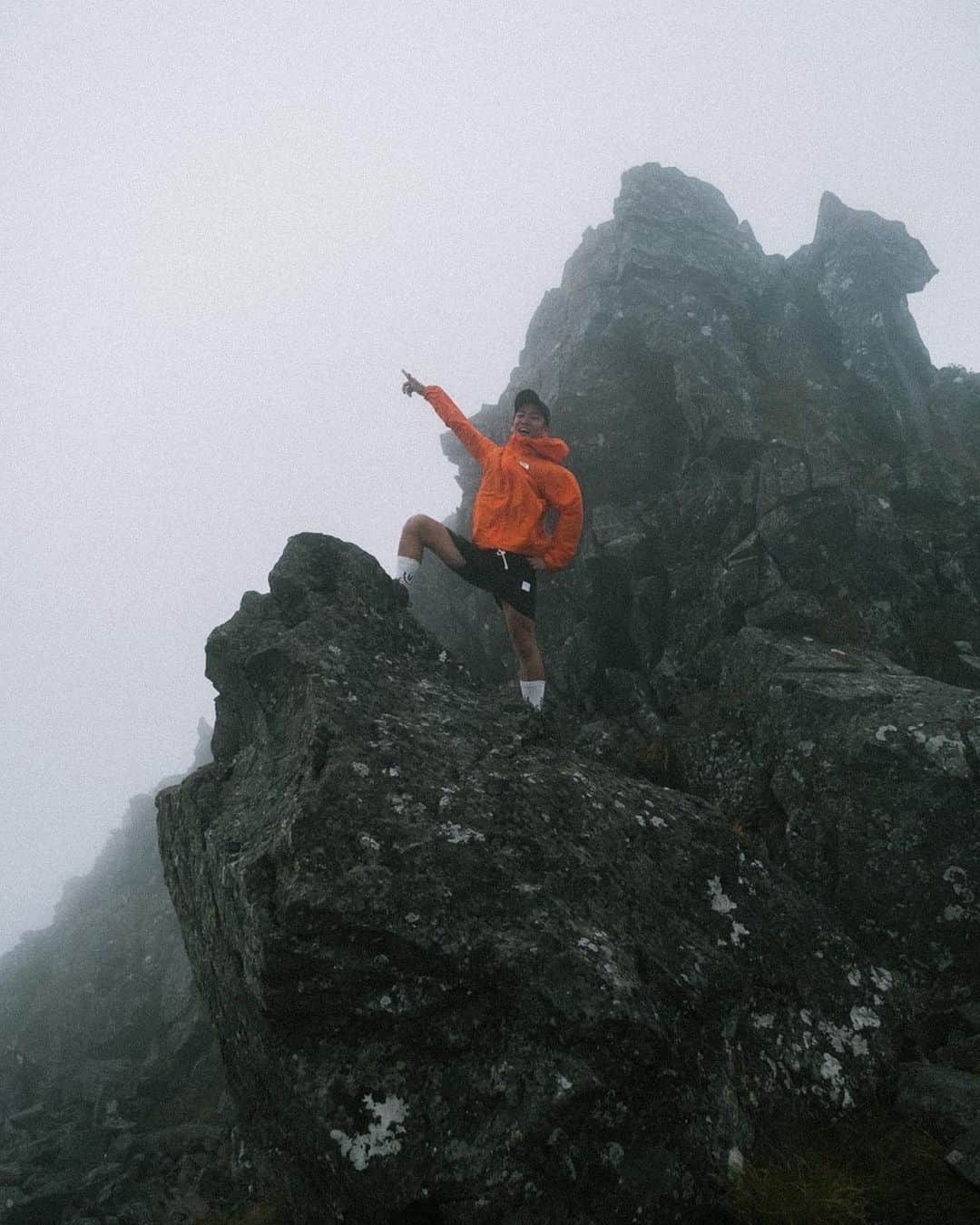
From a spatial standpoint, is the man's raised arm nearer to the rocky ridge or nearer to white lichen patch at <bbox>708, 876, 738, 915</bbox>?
the rocky ridge

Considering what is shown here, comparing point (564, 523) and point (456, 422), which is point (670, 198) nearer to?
point (456, 422)

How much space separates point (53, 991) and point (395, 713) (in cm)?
3196

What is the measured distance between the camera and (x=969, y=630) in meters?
13.3

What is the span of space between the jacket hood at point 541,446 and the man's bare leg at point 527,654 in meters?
3.24

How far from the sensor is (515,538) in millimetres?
11734

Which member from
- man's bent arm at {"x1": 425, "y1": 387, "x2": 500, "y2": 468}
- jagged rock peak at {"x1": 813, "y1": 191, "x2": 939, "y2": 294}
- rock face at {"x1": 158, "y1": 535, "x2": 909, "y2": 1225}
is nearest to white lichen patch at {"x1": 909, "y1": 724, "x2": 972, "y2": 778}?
rock face at {"x1": 158, "y1": 535, "x2": 909, "y2": 1225}

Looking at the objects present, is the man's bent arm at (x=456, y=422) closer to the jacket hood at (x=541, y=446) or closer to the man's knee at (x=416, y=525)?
the jacket hood at (x=541, y=446)

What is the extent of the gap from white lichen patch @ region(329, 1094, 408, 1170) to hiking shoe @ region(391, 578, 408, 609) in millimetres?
7414

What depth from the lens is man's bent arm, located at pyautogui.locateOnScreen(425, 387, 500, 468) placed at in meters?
12.7

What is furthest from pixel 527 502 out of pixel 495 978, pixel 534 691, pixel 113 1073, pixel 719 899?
pixel 113 1073

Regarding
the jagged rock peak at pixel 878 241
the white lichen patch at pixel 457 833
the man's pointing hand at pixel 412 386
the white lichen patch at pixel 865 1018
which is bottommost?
the white lichen patch at pixel 865 1018

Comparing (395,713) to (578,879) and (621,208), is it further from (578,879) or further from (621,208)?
(621,208)

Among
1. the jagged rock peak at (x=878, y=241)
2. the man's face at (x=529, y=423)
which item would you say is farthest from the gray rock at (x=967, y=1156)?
the jagged rock peak at (x=878, y=241)

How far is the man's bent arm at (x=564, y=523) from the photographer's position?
12.0 meters
